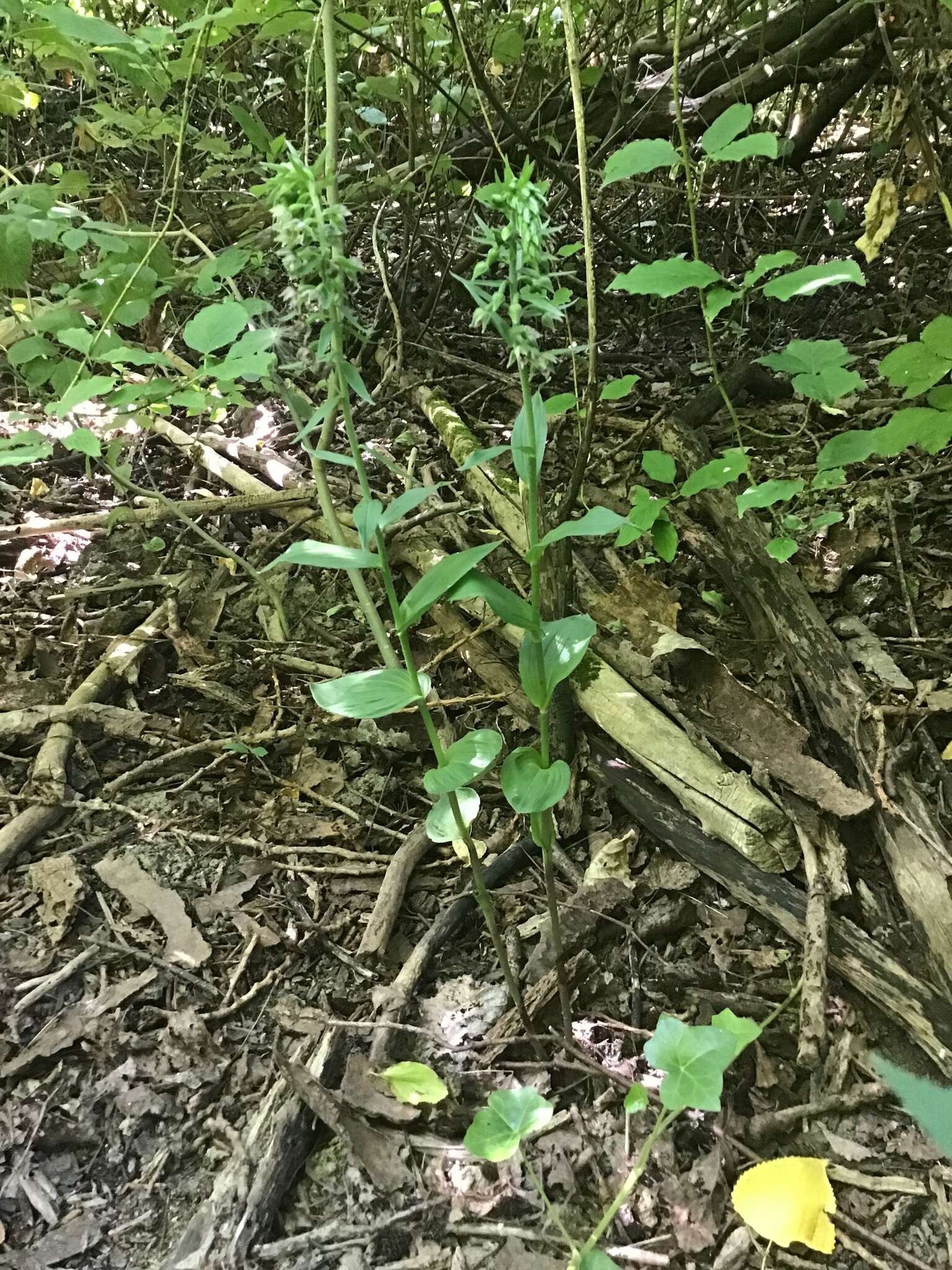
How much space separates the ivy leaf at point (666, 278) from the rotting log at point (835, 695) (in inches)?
26.8

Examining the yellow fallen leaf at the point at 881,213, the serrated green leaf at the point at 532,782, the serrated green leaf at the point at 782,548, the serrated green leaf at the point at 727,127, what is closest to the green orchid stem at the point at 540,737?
the serrated green leaf at the point at 532,782

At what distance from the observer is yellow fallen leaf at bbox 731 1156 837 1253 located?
3.79 feet

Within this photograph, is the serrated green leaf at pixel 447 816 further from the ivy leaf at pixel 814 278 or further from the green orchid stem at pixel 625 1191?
the ivy leaf at pixel 814 278

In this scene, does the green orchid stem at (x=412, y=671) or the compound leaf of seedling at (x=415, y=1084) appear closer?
the green orchid stem at (x=412, y=671)

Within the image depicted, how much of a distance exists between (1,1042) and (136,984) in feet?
0.79

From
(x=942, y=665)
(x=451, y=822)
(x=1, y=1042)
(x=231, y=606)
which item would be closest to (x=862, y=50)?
(x=942, y=665)

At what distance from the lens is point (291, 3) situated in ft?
6.80

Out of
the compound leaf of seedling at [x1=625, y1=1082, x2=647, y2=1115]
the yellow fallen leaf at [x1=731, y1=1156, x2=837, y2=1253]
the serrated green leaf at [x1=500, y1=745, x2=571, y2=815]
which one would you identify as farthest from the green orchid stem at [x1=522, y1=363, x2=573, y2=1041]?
the yellow fallen leaf at [x1=731, y1=1156, x2=837, y2=1253]

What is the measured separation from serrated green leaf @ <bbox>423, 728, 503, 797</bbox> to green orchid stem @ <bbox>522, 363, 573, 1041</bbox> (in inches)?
3.3

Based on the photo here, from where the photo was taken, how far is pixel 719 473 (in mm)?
2074

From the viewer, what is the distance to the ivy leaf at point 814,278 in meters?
1.70

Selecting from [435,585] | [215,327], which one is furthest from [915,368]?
[215,327]

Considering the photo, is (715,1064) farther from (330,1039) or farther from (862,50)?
(862,50)

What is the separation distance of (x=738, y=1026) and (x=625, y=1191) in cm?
31
